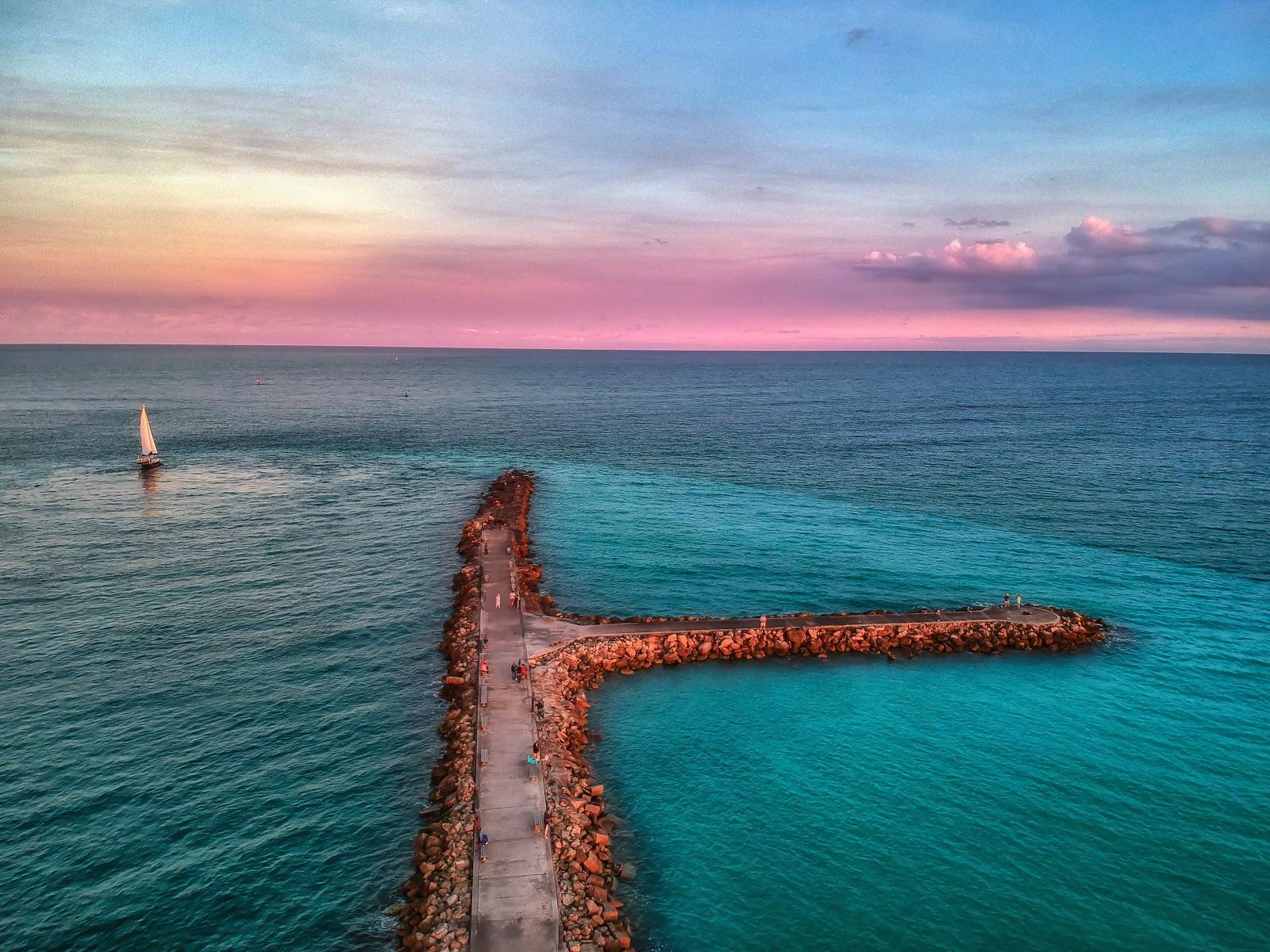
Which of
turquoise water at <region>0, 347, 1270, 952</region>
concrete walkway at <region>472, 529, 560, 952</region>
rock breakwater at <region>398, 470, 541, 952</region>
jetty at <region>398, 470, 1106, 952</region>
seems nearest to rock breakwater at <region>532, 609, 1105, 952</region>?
jetty at <region>398, 470, 1106, 952</region>

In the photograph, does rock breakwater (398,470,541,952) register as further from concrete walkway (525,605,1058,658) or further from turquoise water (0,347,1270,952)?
concrete walkway (525,605,1058,658)

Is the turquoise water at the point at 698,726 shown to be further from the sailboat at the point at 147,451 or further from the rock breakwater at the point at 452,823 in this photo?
the sailboat at the point at 147,451

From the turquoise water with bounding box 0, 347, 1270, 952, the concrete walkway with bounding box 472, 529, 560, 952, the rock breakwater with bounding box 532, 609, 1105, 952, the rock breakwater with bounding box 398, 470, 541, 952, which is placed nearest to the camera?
the concrete walkway with bounding box 472, 529, 560, 952

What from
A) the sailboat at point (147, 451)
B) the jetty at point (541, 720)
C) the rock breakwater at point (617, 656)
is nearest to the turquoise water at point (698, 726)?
the rock breakwater at point (617, 656)

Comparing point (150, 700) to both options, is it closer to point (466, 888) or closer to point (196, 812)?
→ point (196, 812)

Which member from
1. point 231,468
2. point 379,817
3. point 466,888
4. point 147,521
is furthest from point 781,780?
point 231,468

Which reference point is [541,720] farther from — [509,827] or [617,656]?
[617,656]

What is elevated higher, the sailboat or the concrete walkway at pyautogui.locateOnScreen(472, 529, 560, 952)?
the sailboat

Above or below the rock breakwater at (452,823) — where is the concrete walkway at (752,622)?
above
